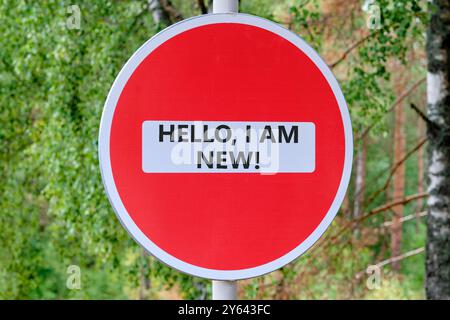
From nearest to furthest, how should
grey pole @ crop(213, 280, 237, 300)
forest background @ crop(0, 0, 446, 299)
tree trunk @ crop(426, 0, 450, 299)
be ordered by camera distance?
grey pole @ crop(213, 280, 237, 300)
tree trunk @ crop(426, 0, 450, 299)
forest background @ crop(0, 0, 446, 299)

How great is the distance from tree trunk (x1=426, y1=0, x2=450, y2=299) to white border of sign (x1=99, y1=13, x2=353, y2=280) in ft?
11.6

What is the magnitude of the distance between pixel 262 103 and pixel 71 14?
4.36 m

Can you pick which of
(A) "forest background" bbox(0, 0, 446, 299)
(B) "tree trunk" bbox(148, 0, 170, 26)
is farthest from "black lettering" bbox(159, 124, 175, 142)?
(B) "tree trunk" bbox(148, 0, 170, 26)

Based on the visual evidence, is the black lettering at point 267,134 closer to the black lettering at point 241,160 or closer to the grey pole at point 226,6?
the black lettering at point 241,160

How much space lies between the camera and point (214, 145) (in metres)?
1.21

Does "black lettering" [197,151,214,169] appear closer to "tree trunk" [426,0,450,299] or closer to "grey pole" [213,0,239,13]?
"grey pole" [213,0,239,13]

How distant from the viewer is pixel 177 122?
4.01 feet

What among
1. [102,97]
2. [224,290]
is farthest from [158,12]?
[224,290]

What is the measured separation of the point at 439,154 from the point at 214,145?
374cm

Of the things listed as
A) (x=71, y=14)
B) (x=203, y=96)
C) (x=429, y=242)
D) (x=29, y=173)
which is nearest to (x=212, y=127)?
(x=203, y=96)

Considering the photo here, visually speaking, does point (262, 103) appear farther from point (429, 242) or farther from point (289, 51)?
point (429, 242)

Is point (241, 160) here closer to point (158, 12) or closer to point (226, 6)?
point (226, 6)

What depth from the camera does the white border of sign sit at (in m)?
1.21

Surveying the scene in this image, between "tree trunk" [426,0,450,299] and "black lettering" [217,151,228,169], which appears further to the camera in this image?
"tree trunk" [426,0,450,299]
